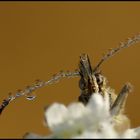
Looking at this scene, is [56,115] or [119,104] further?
[119,104]

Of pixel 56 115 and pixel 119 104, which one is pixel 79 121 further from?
pixel 119 104

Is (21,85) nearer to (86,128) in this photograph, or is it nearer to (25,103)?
(25,103)

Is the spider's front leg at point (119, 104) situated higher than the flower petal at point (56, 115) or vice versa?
the spider's front leg at point (119, 104)

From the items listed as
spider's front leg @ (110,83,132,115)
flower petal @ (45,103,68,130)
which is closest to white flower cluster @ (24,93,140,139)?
flower petal @ (45,103,68,130)

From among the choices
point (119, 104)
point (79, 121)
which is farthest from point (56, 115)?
point (119, 104)

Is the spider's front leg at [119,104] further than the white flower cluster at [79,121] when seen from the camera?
Yes

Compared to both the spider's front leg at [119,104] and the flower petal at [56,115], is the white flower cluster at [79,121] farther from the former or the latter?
the spider's front leg at [119,104]

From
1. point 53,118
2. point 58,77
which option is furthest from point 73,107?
point 58,77

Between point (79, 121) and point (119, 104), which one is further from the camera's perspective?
point (119, 104)

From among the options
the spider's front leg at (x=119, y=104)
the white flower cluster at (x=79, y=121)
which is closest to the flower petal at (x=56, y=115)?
the white flower cluster at (x=79, y=121)

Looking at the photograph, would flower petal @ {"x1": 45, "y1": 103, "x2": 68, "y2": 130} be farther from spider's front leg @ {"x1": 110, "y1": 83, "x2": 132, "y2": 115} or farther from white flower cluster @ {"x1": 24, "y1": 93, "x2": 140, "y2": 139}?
spider's front leg @ {"x1": 110, "y1": 83, "x2": 132, "y2": 115}

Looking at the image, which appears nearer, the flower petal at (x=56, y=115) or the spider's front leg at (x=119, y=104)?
the flower petal at (x=56, y=115)
